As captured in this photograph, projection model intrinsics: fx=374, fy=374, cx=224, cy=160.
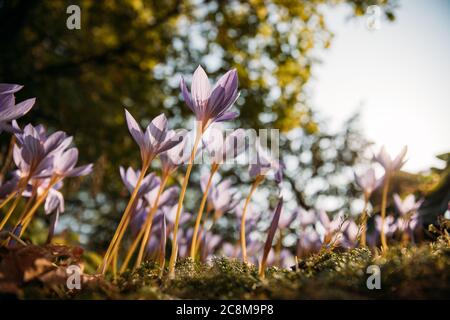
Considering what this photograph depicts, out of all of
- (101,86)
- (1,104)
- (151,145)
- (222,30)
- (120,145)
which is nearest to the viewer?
(1,104)

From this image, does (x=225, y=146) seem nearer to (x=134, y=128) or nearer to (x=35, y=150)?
(x=134, y=128)

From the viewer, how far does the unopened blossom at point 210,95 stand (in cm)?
114

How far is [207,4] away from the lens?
7734 mm

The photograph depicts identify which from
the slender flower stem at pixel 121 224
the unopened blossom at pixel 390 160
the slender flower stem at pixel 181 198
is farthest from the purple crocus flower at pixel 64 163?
the unopened blossom at pixel 390 160

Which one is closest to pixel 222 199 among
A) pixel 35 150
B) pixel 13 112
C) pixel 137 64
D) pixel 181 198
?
pixel 181 198

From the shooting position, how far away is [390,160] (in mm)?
1645

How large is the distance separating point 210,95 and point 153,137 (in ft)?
0.77

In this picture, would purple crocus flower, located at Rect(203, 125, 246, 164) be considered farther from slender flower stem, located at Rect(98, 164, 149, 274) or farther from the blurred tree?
the blurred tree

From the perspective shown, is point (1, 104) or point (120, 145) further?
point (120, 145)

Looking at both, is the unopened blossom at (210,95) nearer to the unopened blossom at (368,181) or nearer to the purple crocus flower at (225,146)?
the purple crocus flower at (225,146)
